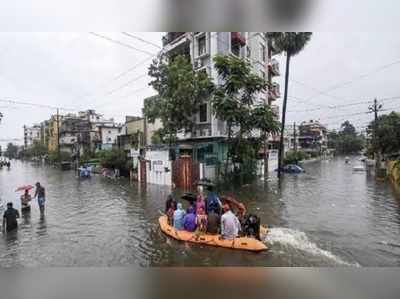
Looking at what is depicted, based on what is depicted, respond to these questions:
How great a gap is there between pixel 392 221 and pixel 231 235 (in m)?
6.85

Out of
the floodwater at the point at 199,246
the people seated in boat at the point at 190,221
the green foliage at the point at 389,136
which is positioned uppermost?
the green foliage at the point at 389,136

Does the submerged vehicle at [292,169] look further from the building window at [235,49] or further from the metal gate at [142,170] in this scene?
the metal gate at [142,170]

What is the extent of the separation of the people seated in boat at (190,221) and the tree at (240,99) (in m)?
9.17

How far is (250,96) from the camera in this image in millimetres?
17781

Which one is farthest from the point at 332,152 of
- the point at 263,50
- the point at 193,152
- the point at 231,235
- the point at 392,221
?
the point at 231,235

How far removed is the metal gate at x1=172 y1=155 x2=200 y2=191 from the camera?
19859 mm

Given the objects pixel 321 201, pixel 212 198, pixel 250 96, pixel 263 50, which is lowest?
pixel 321 201

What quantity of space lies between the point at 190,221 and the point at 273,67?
79.5 ft

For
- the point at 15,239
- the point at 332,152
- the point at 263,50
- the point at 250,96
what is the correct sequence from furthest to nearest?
the point at 332,152 < the point at 263,50 < the point at 250,96 < the point at 15,239

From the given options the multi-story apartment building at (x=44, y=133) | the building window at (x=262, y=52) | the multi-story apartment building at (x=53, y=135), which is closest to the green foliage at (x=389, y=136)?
the building window at (x=262, y=52)

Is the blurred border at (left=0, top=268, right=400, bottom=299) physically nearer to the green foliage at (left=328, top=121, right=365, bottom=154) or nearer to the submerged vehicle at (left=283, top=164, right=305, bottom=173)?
the submerged vehicle at (left=283, top=164, right=305, bottom=173)

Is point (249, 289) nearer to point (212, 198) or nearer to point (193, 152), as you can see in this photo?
point (212, 198)

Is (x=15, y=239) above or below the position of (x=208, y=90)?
below

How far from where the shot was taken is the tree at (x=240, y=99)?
55.7 ft
